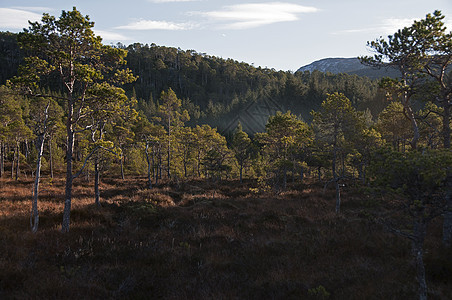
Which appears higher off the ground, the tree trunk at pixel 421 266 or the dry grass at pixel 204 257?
the tree trunk at pixel 421 266

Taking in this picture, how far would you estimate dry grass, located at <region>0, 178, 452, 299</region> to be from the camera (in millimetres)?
6707

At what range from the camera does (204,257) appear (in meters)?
9.12

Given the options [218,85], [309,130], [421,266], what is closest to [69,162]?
[421,266]

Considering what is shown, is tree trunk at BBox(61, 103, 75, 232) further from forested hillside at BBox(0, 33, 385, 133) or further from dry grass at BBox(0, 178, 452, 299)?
forested hillside at BBox(0, 33, 385, 133)

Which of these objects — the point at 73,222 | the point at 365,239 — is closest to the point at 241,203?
the point at 365,239

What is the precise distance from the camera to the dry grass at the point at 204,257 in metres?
6.71

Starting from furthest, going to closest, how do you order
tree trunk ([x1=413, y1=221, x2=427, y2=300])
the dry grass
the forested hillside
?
the forested hillside → the dry grass → tree trunk ([x1=413, y1=221, x2=427, y2=300])

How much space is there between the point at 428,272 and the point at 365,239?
3485 millimetres

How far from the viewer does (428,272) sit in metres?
7.69

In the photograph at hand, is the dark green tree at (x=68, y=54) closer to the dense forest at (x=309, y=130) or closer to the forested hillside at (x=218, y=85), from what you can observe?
the dense forest at (x=309, y=130)

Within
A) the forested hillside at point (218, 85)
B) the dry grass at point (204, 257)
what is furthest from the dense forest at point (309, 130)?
the forested hillside at point (218, 85)

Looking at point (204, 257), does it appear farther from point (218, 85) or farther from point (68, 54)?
point (218, 85)

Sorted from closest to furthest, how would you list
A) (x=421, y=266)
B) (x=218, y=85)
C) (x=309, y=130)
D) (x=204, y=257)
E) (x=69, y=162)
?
(x=421, y=266)
(x=204, y=257)
(x=69, y=162)
(x=309, y=130)
(x=218, y=85)

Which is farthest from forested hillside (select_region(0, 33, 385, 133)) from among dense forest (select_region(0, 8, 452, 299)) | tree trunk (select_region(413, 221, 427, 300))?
tree trunk (select_region(413, 221, 427, 300))
